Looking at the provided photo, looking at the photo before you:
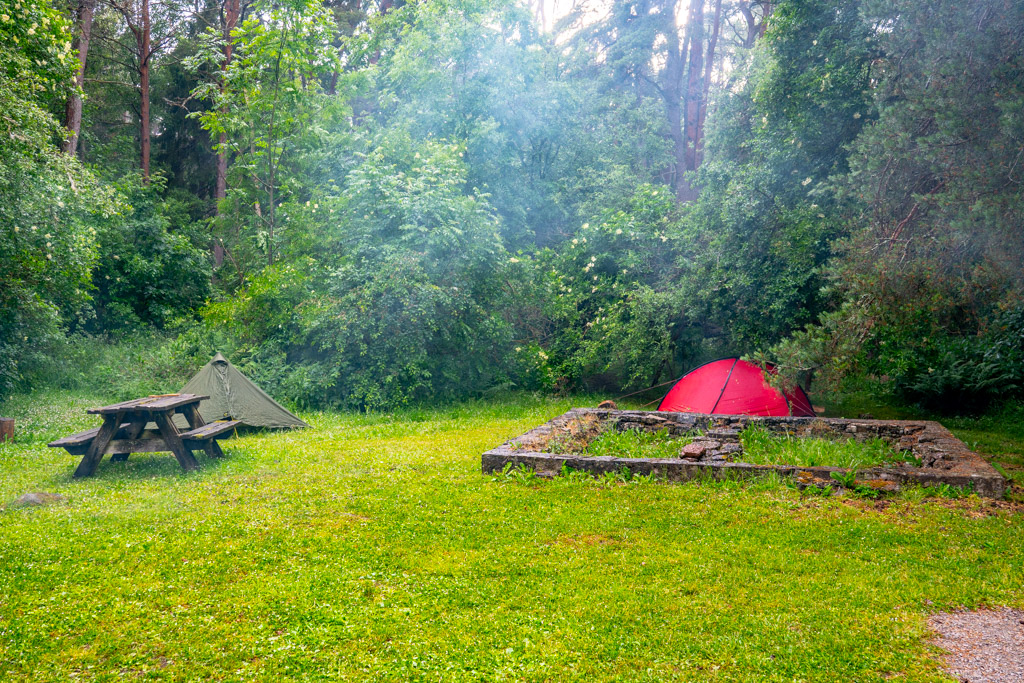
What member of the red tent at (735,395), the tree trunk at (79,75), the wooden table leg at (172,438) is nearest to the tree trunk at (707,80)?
the red tent at (735,395)

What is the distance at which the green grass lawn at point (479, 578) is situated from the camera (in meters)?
3.51

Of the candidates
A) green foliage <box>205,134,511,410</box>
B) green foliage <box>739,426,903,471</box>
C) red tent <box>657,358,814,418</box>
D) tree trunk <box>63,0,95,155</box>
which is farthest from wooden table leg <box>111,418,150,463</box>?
tree trunk <box>63,0,95,155</box>

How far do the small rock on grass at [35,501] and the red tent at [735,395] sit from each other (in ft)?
28.5

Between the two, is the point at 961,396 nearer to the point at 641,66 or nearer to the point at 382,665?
the point at 382,665

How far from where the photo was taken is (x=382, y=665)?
346 centimetres

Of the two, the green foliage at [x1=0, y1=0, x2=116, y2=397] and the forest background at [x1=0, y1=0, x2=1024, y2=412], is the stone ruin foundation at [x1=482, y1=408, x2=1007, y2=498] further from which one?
the green foliage at [x1=0, y1=0, x2=116, y2=397]

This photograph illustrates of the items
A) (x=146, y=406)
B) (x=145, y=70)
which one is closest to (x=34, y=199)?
(x=146, y=406)

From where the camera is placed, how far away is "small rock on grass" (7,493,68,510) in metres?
6.07

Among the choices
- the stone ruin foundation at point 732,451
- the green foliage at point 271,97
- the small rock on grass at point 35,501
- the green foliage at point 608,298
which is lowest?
the stone ruin foundation at point 732,451

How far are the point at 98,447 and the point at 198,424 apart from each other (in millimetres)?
1424

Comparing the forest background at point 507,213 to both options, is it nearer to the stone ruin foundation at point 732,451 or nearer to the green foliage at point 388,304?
the green foliage at point 388,304

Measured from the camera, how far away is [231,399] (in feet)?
33.4

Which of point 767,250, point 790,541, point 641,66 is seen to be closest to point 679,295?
point 767,250

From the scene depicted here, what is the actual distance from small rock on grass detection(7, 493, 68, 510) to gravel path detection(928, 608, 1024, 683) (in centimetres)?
708
